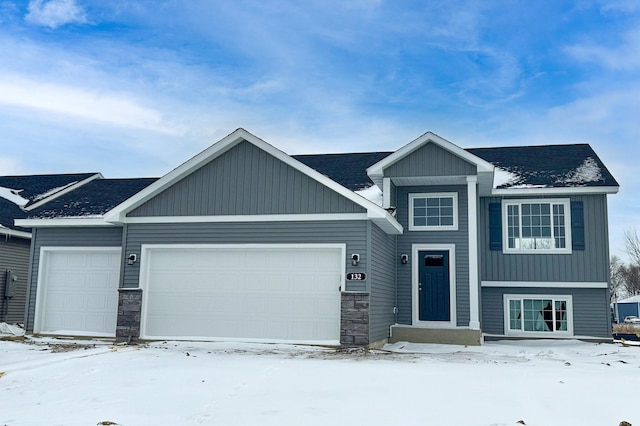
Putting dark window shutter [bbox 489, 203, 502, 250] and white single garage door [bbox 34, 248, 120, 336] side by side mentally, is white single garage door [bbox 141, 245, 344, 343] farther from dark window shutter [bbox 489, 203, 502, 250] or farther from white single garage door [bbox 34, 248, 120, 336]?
dark window shutter [bbox 489, 203, 502, 250]

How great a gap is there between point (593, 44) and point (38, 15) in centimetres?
1453

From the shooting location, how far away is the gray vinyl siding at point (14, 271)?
18.0 meters

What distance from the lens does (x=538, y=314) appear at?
16219 millimetres

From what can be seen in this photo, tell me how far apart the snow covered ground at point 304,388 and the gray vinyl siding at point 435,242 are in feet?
11.2

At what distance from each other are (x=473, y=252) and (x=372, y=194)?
285 cm

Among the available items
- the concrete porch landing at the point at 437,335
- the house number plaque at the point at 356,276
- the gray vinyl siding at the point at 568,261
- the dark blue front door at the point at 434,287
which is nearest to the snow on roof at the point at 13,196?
the house number plaque at the point at 356,276

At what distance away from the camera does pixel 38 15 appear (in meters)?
14.9

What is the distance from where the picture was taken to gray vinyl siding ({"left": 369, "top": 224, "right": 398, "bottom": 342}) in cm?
1279

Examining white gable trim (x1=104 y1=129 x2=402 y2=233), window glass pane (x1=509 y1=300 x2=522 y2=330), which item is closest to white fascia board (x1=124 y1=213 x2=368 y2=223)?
white gable trim (x1=104 y1=129 x2=402 y2=233)

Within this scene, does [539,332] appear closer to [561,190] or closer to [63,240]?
[561,190]

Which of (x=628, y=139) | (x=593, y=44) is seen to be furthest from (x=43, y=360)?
(x=628, y=139)

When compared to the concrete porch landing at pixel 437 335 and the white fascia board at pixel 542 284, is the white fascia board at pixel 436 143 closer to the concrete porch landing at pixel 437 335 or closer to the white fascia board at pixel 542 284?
the white fascia board at pixel 542 284

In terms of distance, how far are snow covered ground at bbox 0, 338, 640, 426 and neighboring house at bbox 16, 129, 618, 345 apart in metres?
1.76

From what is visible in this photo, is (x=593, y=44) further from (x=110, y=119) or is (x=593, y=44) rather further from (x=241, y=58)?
(x=110, y=119)
